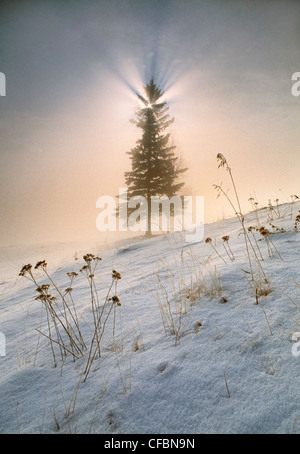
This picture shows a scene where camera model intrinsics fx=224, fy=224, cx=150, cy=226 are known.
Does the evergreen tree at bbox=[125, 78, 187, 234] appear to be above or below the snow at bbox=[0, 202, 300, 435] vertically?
above

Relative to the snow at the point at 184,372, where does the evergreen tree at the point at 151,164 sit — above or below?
above

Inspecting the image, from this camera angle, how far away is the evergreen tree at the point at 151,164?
17422 millimetres

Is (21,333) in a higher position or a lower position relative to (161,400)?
lower

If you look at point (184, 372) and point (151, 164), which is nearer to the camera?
point (184, 372)

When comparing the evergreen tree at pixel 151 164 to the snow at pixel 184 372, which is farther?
the evergreen tree at pixel 151 164

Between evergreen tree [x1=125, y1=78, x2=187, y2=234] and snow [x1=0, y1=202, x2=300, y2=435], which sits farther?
evergreen tree [x1=125, y1=78, x2=187, y2=234]

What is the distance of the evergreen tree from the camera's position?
57.2 feet

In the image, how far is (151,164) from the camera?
1766cm

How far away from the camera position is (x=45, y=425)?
135 centimetres
